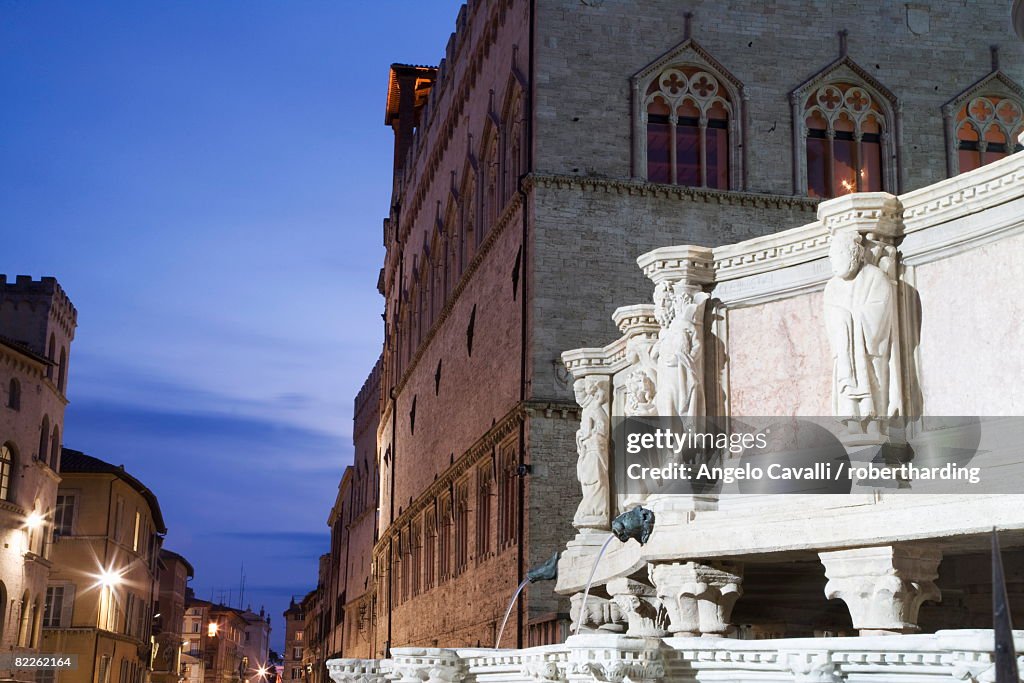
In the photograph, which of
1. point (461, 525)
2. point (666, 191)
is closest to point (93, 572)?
point (461, 525)

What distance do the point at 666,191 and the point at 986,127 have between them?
7.77 m

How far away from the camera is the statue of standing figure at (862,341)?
13680 millimetres

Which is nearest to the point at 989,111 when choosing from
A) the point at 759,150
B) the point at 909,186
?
the point at 909,186

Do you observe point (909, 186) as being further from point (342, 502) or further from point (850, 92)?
point (342, 502)

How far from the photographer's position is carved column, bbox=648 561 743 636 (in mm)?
14742

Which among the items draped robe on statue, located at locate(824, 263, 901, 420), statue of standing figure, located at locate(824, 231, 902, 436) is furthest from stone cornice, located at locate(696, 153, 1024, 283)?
draped robe on statue, located at locate(824, 263, 901, 420)

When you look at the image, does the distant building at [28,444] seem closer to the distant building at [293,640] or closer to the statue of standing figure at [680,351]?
the statue of standing figure at [680,351]

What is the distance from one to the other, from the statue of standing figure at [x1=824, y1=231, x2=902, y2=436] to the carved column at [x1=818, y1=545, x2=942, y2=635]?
128cm

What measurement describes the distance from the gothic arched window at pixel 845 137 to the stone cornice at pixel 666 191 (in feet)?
3.79

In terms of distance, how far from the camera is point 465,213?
38625 mm

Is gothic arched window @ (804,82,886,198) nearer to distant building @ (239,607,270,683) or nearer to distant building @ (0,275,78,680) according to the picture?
distant building @ (0,275,78,680)

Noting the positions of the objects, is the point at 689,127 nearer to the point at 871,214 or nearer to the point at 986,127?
the point at 986,127

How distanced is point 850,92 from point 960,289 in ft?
59.9

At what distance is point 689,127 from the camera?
99.3ft
